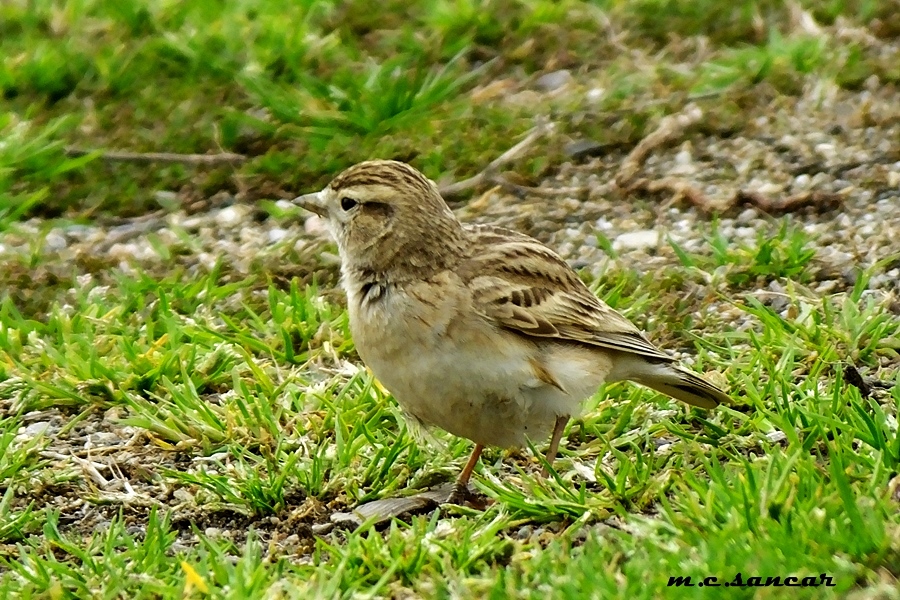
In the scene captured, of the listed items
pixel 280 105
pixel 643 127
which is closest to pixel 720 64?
pixel 643 127

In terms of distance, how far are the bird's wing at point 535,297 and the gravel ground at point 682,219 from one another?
1179 millimetres

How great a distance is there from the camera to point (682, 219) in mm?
8680

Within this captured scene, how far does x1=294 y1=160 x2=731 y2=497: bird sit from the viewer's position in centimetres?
577

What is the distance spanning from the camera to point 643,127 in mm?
9555

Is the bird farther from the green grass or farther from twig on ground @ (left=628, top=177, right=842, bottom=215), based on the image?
twig on ground @ (left=628, top=177, right=842, bottom=215)

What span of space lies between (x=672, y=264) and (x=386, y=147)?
6.94 ft

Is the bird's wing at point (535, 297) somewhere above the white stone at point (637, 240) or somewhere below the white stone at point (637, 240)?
above

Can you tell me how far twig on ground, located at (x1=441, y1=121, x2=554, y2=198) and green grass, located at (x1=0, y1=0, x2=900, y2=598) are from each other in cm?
9

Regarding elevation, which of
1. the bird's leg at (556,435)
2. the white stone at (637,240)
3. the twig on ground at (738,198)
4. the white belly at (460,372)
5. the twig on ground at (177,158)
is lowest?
the twig on ground at (177,158)

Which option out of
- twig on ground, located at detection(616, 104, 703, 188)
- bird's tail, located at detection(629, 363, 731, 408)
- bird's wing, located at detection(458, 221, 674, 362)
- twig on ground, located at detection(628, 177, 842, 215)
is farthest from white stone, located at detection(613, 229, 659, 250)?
bird's tail, located at detection(629, 363, 731, 408)

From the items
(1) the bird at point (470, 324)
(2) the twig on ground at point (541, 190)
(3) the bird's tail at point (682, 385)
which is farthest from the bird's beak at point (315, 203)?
(2) the twig on ground at point (541, 190)

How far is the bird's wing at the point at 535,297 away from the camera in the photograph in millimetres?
6055

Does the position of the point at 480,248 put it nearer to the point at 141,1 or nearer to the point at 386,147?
the point at 386,147

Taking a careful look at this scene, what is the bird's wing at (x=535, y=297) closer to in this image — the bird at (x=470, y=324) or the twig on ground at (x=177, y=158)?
the bird at (x=470, y=324)
